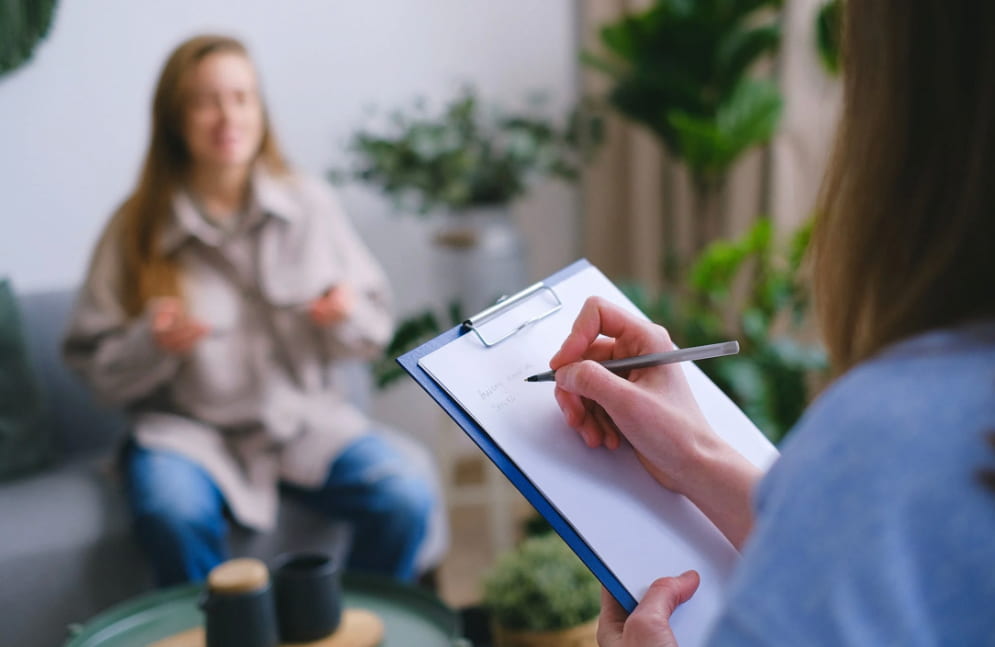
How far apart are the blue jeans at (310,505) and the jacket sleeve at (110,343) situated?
12 cm

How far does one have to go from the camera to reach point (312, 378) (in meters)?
1.87

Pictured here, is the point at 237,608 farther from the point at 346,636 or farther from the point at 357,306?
the point at 357,306

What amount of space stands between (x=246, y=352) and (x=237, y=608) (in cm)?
84

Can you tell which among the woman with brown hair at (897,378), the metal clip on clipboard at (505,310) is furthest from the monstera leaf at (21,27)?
the woman with brown hair at (897,378)

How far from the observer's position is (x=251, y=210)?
6.08ft

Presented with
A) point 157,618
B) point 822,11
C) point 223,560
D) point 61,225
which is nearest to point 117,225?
point 61,225

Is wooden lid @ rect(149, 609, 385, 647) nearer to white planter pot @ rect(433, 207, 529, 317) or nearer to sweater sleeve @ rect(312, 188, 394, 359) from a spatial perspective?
sweater sleeve @ rect(312, 188, 394, 359)

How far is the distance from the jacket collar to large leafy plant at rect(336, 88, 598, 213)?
42 cm

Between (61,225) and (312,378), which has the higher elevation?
(61,225)

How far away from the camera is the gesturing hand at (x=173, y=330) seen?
167 centimetres

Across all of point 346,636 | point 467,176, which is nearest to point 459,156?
point 467,176

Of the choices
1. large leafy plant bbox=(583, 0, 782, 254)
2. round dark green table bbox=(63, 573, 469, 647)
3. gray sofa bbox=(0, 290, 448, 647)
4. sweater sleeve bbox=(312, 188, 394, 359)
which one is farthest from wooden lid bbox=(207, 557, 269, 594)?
large leafy plant bbox=(583, 0, 782, 254)

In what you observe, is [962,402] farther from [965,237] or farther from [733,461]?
[733,461]

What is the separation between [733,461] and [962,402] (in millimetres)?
377
